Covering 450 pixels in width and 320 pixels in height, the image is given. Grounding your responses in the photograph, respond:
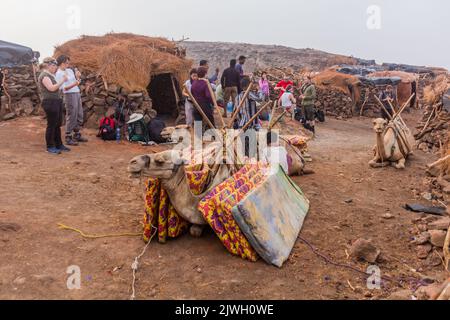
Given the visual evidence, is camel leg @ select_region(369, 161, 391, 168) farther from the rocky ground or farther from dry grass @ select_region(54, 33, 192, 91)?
the rocky ground

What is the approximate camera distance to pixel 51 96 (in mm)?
7754

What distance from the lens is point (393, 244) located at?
4.99m

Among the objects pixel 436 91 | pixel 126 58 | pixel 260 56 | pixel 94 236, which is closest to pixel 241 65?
pixel 126 58

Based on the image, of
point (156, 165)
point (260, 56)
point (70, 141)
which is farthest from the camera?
point (260, 56)

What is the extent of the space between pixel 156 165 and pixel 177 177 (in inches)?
14.5

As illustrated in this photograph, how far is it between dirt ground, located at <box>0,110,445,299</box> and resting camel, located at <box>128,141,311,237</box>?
0.33 meters

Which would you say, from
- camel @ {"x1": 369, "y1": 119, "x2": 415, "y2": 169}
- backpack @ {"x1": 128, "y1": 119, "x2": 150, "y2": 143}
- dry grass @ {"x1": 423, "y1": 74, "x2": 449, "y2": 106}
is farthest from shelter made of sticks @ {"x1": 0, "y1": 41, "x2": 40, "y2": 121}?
dry grass @ {"x1": 423, "y1": 74, "x2": 449, "y2": 106}

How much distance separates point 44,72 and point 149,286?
5.32m

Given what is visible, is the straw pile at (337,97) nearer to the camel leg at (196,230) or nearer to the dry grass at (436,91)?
the dry grass at (436,91)

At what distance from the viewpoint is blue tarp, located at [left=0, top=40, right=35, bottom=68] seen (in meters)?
12.1

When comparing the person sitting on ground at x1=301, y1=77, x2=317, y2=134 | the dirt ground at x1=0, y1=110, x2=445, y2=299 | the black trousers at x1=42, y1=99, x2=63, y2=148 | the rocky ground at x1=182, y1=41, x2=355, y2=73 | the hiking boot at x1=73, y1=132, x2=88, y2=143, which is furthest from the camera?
the rocky ground at x1=182, y1=41, x2=355, y2=73

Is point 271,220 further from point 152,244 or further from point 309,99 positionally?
point 309,99

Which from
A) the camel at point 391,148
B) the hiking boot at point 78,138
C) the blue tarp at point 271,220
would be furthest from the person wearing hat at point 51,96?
the camel at point 391,148

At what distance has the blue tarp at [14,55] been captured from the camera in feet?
39.6
